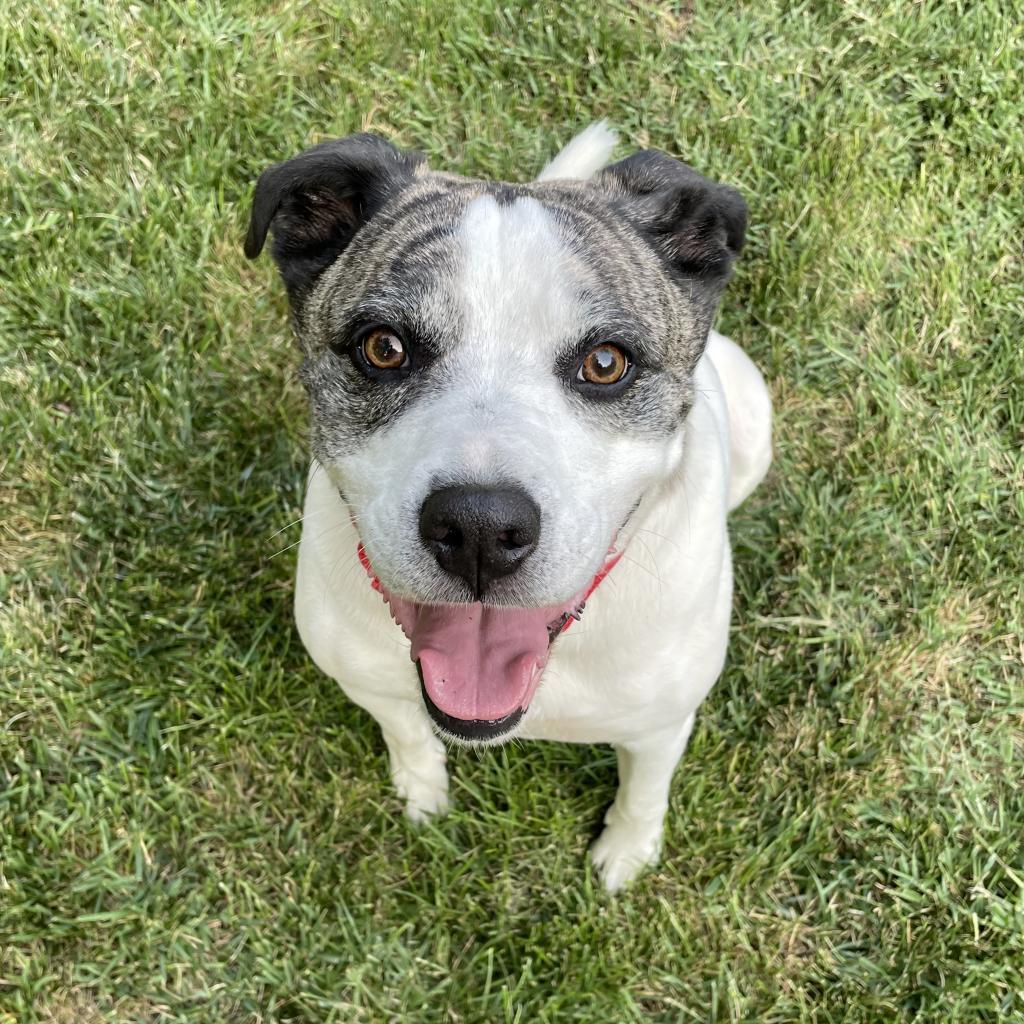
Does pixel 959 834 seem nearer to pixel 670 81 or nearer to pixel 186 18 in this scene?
pixel 670 81

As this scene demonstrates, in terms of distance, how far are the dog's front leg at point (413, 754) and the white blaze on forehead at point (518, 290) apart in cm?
141

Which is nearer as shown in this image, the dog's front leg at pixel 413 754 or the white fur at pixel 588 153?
the dog's front leg at pixel 413 754

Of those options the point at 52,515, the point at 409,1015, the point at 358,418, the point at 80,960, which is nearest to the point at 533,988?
the point at 409,1015

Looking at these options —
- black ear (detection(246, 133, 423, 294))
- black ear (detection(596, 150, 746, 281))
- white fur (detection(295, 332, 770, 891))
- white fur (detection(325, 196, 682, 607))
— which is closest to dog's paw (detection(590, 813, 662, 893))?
white fur (detection(295, 332, 770, 891))

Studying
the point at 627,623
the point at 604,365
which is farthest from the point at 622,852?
the point at 604,365

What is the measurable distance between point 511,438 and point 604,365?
39 cm

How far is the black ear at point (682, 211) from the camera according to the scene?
3004 mm

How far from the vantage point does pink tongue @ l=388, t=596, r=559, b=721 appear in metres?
2.87

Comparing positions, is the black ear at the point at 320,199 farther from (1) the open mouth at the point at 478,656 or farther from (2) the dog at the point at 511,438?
(1) the open mouth at the point at 478,656

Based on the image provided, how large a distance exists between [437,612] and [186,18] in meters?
3.84

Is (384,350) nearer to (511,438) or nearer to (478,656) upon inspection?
(511,438)

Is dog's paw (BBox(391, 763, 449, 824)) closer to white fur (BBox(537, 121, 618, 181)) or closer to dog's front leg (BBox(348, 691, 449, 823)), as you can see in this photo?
dog's front leg (BBox(348, 691, 449, 823))

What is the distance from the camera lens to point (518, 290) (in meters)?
2.63

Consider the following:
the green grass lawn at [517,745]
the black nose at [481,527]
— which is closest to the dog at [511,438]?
the black nose at [481,527]
